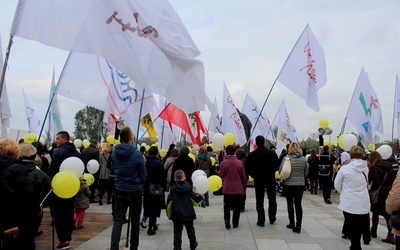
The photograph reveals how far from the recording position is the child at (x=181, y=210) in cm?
628

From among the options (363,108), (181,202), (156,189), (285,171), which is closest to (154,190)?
(156,189)

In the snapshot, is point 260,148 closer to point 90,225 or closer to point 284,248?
point 284,248

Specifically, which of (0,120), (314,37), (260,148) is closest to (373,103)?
(314,37)

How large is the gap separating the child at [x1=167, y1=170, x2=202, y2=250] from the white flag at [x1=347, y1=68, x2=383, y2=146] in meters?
10.5

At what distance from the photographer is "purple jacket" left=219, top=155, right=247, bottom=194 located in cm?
839

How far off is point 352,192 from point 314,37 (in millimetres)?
6460

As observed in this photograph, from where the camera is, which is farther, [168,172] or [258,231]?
[168,172]

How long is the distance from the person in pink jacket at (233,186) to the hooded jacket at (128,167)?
3193 millimetres

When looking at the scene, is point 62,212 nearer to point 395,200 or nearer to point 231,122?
point 395,200

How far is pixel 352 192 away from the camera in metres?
6.29

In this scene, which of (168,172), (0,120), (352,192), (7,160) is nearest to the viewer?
(7,160)

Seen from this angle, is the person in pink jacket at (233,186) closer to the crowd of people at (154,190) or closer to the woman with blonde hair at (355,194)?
the crowd of people at (154,190)

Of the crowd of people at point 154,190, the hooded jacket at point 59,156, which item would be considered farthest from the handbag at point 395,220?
the hooded jacket at point 59,156

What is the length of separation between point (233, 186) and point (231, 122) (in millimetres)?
7080
